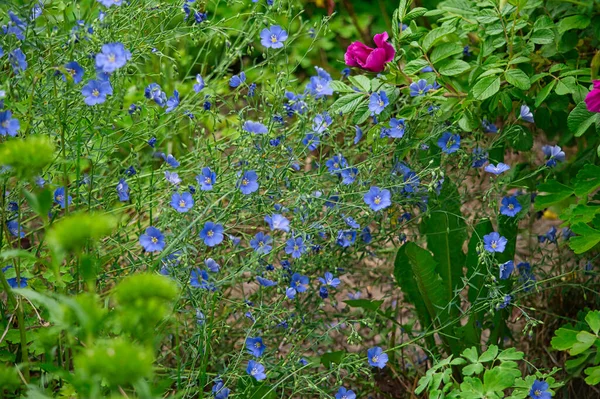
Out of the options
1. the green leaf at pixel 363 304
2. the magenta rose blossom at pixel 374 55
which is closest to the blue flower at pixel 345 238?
the green leaf at pixel 363 304

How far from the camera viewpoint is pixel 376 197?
1885 millimetres

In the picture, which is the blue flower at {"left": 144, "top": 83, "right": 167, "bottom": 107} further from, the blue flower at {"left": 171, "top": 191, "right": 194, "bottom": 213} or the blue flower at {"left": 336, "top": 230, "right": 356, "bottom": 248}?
the blue flower at {"left": 336, "top": 230, "right": 356, "bottom": 248}

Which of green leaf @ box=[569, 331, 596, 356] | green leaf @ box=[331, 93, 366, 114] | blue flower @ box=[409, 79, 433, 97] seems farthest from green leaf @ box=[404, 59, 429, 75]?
green leaf @ box=[569, 331, 596, 356]

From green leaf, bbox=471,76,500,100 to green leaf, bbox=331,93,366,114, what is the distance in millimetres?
289

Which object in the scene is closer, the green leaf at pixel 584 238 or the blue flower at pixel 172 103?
the green leaf at pixel 584 238

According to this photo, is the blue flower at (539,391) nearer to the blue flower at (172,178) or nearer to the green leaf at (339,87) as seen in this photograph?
the green leaf at (339,87)

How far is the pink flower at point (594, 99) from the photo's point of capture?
1745 mm

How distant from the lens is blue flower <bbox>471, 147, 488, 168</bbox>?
6.76ft

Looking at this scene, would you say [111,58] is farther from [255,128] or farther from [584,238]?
[584,238]

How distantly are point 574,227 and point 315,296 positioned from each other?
72cm

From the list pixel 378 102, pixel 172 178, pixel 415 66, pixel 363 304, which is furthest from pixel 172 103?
pixel 363 304

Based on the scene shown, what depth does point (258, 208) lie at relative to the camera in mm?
1881

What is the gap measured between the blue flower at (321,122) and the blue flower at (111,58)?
1.85 feet

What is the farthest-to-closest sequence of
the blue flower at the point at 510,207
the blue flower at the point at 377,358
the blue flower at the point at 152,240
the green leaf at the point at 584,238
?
the blue flower at the point at 510,207, the blue flower at the point at 377,358, the green leaf at the point at 584,238, the blue flower at the point at 152,240
